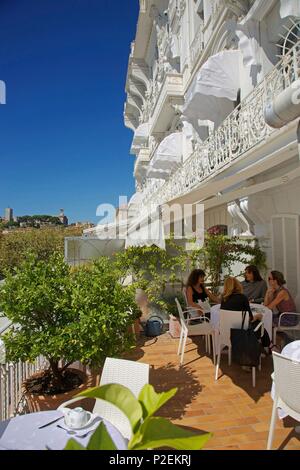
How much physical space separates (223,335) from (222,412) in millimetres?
1370

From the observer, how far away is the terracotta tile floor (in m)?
3.75

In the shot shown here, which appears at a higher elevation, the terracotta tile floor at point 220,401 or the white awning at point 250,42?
the white awning at point 250,42

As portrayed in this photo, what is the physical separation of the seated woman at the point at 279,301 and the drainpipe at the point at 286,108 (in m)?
4.18

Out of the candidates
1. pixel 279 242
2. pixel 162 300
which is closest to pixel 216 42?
pixel 279 242

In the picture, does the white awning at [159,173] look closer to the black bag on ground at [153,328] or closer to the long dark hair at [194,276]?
the black bag on ground at [153,328]

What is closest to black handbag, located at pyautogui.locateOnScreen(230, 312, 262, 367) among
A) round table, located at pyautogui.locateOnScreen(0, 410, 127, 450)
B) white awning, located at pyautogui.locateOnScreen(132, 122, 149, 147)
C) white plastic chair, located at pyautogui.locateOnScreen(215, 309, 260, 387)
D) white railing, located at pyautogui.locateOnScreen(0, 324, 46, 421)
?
white plastic chair, located at pyautogui.locateOnScreen(215, 309, 260, 387)

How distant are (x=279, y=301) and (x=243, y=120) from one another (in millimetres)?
4362

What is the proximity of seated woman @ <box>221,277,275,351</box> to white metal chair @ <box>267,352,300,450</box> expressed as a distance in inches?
80.0

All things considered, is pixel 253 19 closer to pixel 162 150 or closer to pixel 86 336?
pixel 162 150

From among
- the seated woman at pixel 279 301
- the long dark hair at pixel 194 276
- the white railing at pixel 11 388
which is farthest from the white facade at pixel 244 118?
the white railing at pixel 11 388

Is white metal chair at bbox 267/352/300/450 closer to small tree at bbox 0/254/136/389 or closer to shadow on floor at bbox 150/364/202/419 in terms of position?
shadow on floor at bbox 150/364/202/419

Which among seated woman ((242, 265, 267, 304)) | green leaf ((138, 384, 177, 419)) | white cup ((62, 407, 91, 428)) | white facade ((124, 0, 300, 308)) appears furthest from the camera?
seated woman ((242, 265, 267, 304))

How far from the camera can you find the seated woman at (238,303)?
18.1ft

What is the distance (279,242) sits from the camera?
9180 millimetres
